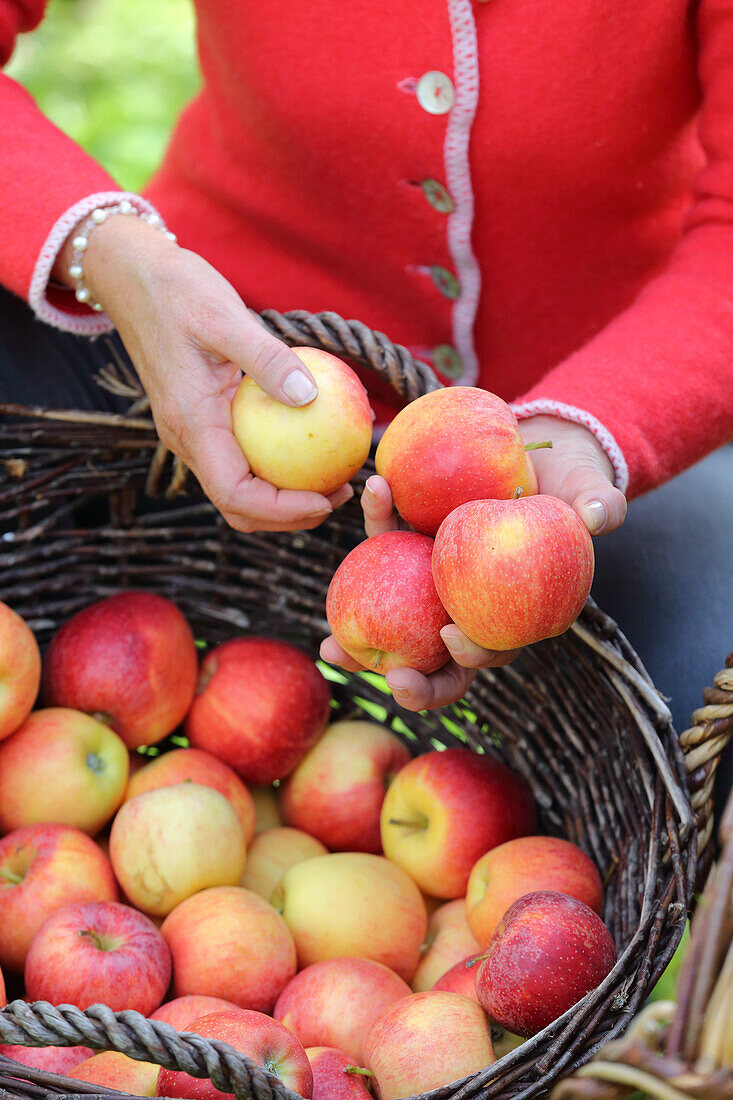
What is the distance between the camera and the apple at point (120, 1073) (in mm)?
689

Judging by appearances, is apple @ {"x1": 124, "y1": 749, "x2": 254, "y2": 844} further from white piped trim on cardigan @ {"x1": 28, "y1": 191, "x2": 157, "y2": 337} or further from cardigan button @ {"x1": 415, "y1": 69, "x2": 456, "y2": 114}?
cardigan button @ {"x1": 415, "y1": 69, "x2": 456, "y2": 114}

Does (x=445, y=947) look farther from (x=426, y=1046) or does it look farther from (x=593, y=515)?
(x=593, y=515)

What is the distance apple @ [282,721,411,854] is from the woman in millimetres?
299

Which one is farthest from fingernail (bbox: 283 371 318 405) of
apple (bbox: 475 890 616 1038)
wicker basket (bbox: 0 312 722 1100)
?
apple (bbox: 475 890 616 1038)

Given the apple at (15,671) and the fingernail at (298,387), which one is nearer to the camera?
the fingernail at (298,387)

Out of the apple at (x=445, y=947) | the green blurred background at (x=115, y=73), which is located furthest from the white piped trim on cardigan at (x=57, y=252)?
the green blurred background at (x=115, y=73)

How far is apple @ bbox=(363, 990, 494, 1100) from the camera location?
72 cm

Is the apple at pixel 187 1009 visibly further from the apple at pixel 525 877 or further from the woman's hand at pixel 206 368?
the woman's hand at pixel 206 368

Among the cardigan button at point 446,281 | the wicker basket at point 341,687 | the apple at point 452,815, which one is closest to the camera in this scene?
the wicker basket at point 341,687

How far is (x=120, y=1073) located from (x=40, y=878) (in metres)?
0.24

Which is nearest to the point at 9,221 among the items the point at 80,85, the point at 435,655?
the point at 435,655

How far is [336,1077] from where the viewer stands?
73 cm

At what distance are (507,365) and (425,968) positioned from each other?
0.77 m

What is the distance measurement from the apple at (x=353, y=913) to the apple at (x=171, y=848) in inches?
2.9
